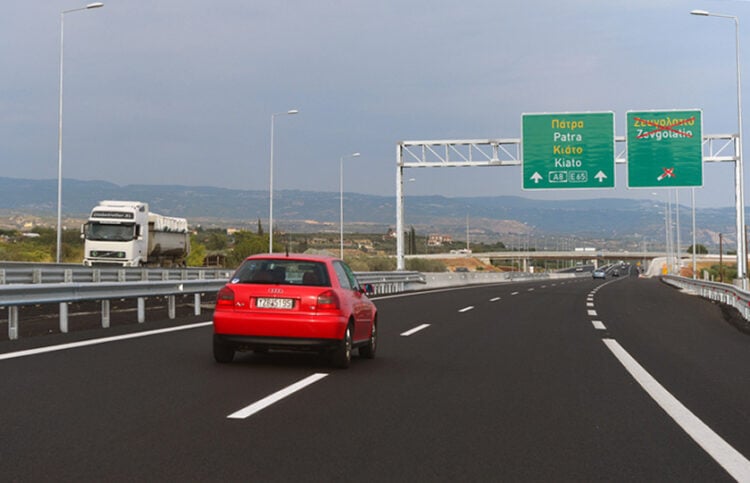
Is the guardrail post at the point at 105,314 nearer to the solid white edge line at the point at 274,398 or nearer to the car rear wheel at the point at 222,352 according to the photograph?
the car rear wheel at the point at 222,352


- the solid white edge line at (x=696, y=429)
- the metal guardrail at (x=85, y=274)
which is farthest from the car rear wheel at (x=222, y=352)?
the metal guardrail at (x=85, y=274)

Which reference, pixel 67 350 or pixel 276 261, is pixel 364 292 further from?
pixel 67 350

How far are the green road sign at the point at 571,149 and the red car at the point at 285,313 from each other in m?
27.9

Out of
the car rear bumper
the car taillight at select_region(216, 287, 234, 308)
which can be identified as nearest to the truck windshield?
the car taillight at select_region(216, 287, 234, 308)

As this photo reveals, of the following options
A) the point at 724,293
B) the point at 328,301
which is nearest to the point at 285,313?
the point at 328,301

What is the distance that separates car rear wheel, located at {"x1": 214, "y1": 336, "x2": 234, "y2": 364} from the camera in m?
10.2

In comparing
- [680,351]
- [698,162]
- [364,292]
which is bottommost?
[680,351]

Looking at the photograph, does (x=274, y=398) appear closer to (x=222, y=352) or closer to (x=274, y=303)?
(x=274, y=303)

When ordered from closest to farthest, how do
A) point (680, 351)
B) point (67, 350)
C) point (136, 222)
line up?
point (67, 350) < point (680, 351) < point (136, 222)

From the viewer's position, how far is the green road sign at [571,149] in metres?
36.8

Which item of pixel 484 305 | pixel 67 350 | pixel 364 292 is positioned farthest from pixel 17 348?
pixel 484 305

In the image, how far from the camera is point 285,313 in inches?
393

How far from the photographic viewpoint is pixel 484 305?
26547 mm

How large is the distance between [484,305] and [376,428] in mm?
20083
